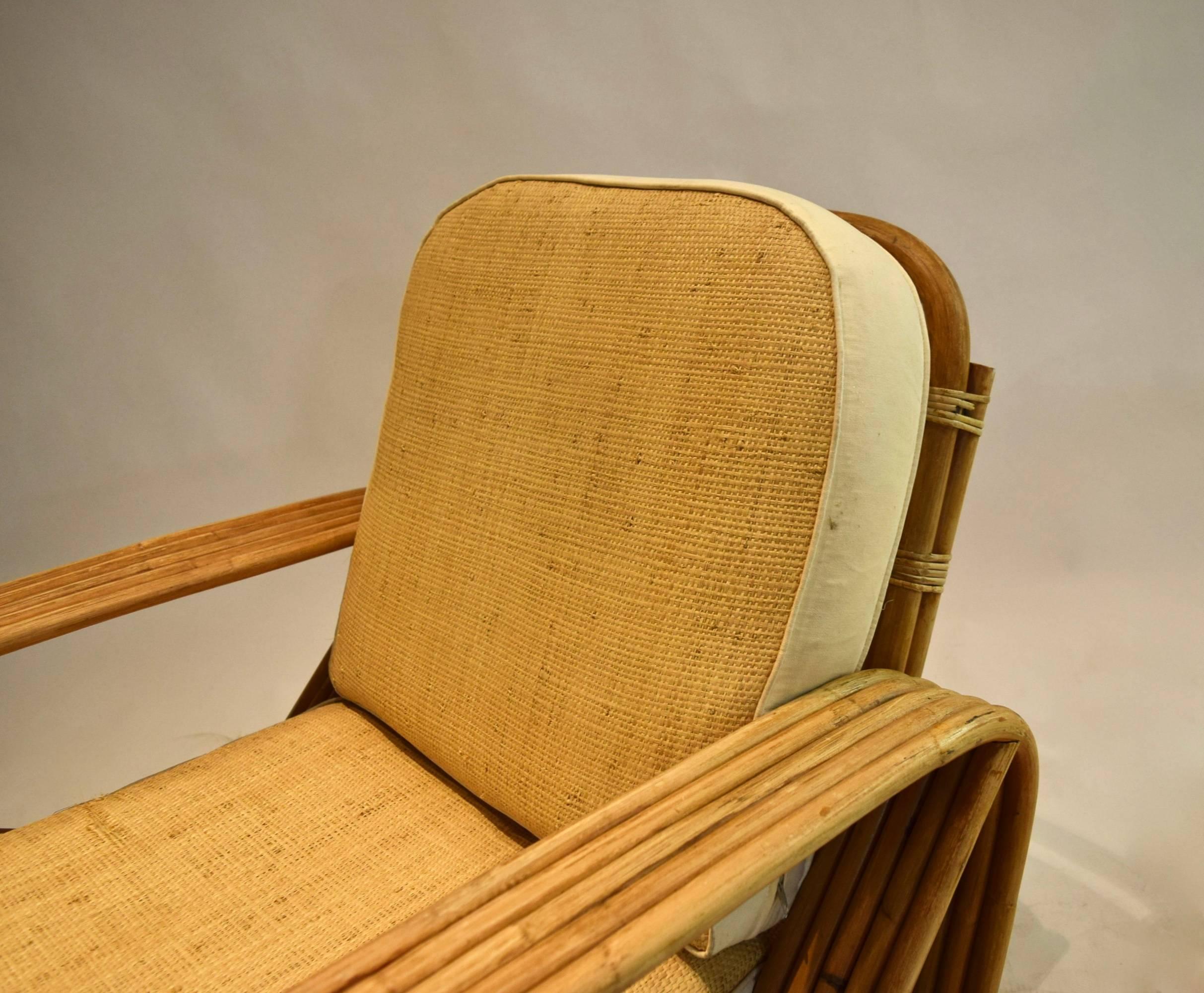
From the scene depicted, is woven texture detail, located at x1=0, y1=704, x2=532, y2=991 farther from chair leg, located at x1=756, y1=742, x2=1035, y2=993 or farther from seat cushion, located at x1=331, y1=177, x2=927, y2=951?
chair leg, located at x1=756, y1=742, x2=1035, y2=993

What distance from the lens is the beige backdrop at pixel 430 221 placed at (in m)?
1.46

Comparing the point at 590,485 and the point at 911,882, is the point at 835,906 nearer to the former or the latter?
the point at 911,882

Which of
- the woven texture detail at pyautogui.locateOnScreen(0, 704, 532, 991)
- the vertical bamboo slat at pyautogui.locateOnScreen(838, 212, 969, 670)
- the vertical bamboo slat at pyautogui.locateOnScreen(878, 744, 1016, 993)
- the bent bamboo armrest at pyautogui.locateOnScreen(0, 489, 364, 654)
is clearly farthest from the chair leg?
the bent bamboo armrest at pyautogui.locateOnScreen(0, 489, 364, 654)

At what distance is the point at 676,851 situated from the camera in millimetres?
494

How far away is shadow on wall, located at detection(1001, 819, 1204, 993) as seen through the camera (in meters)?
1.06

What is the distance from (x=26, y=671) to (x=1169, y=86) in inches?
78.9

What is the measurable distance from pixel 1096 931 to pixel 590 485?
858mm

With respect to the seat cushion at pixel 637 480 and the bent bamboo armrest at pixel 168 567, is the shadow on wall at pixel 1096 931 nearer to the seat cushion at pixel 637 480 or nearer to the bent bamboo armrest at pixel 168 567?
the seat cushion at pixel 637 480

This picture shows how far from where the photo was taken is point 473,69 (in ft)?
5.04

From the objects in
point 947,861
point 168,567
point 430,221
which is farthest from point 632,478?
point 430,221

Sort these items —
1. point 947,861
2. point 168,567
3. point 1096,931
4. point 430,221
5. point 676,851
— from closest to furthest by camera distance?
1. point 676,851
2. point 947,861
3. point 168,567
4. point 1096,931
5. point 430,221

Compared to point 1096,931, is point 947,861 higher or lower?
higher

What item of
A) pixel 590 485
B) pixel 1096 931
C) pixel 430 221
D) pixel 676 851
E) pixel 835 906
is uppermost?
pixel 430 221

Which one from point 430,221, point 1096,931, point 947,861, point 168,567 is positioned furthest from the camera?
point 430,221
